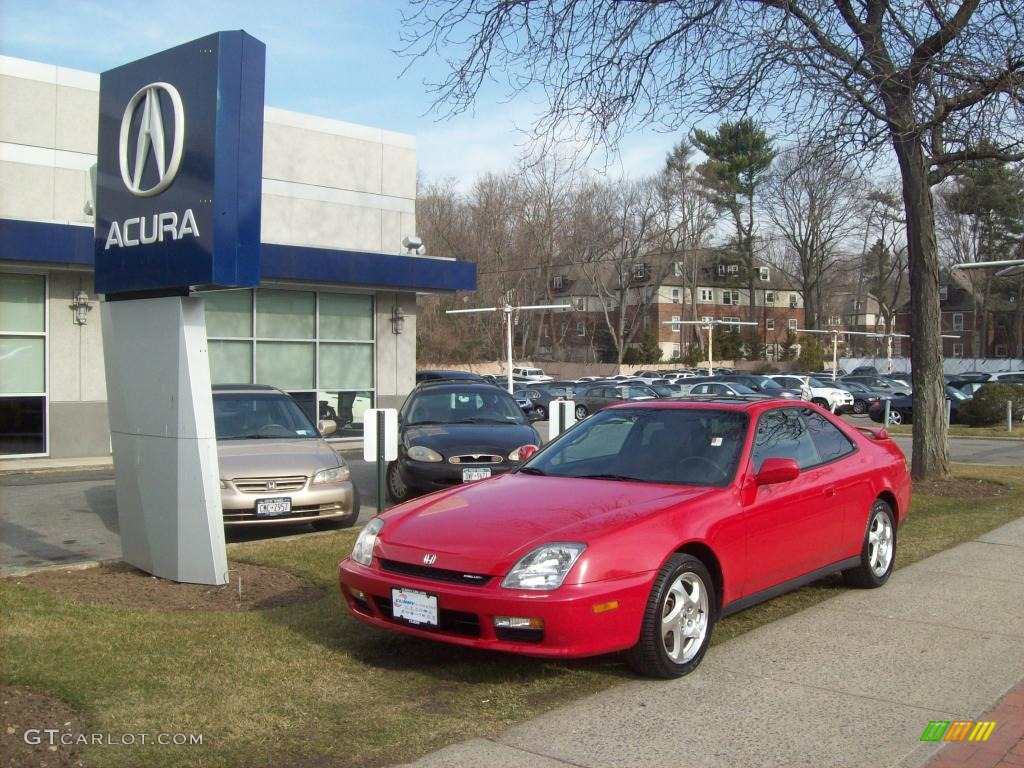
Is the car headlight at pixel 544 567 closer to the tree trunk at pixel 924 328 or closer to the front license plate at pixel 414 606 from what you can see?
the front license plate at pixel 414 606

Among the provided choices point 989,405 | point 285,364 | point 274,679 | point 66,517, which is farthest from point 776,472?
point 989,405

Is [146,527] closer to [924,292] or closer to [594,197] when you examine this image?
[924,292]

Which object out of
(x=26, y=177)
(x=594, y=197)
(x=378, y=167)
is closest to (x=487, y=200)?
(x=594, y=197)

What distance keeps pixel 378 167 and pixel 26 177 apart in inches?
306

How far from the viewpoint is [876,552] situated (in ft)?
Answer: 24.3

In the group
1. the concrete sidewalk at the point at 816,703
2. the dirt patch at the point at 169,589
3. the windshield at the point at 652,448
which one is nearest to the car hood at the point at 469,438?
the dirt patch at the point at 169,589

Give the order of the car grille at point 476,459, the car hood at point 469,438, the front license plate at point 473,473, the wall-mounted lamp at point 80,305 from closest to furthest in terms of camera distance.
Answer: the front license plate at point 473,473, the car grille at point 476,459, the car hood at point 469,438, the wall-mounted lamp at point 80,305

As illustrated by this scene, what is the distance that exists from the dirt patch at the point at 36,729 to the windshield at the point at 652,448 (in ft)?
10.6

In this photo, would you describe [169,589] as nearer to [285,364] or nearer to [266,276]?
[266,276]

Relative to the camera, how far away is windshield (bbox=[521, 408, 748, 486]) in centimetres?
613

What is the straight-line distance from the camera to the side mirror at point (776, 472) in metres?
5.88

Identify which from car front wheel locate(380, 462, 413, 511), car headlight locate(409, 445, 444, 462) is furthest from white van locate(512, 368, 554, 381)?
car headlight locate(409, 445, 444, 462)

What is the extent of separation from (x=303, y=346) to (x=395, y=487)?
9.60 m
